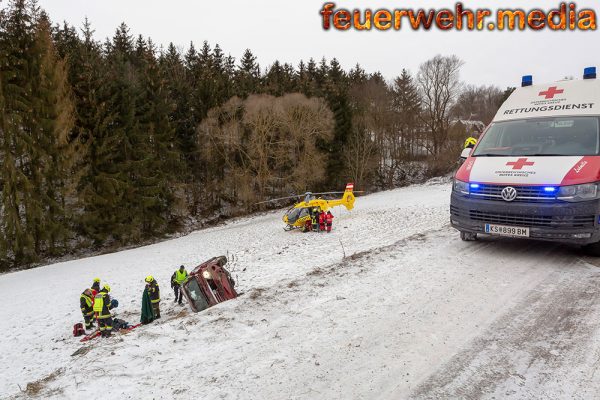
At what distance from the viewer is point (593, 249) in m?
7.01

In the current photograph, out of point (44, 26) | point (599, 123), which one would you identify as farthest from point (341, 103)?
point (599, 123)

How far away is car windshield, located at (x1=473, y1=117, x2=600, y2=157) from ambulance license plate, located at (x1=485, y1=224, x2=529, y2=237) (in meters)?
1.48

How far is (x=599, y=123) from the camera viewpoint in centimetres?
729

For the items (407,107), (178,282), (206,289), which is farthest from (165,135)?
(407,107)

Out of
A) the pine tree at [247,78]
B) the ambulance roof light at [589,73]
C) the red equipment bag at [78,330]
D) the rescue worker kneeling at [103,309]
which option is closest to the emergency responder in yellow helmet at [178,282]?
the rescue worker kneeling at [103,309]

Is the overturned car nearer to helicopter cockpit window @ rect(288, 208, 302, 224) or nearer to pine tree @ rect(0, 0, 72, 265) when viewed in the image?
helicopter cockpit window @ rect(288, 208, 302, 224)

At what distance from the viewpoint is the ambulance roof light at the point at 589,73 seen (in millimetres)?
8523

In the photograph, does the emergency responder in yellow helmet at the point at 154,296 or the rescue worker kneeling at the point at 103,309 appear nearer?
the rescue worker kneeling at the point at 103,309

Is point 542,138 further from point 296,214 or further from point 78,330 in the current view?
point 296,214

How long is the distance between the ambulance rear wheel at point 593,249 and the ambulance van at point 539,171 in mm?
17

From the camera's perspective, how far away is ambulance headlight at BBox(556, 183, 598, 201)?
6.39 metres

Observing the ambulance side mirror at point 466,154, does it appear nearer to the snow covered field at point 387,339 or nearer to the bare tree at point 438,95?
the snow covered field at point 387,339

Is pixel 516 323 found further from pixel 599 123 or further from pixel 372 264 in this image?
pixel 599 123

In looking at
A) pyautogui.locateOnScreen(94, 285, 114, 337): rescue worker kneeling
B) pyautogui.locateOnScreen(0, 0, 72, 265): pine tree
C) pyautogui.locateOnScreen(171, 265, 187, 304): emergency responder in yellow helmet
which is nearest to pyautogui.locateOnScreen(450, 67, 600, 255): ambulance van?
pyautogui.locateOnScreen(171, 265, 187, 304): emergency responder in yellow helmet
